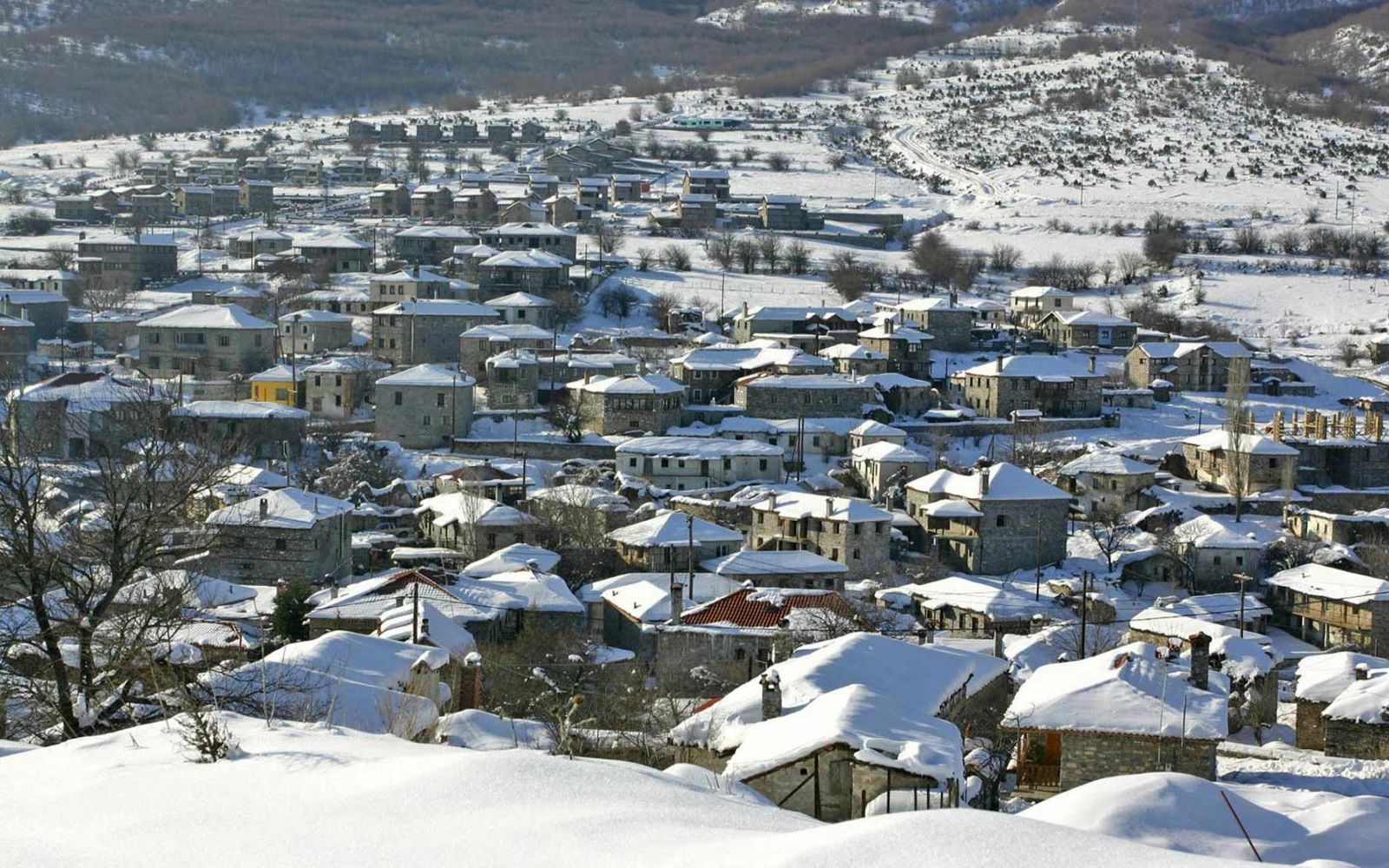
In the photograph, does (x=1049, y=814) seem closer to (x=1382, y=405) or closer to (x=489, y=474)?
(x=489, y=474)

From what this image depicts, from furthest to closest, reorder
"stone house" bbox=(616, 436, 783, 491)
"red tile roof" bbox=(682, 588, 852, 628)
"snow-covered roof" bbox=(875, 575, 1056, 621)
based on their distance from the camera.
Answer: "stone house" bbox=(616, 436, 783, 491), "snow-covered roof" bbox=(875, 575, 1056, 621), "red tile roof" bbox=(682, 588, 852, 628)

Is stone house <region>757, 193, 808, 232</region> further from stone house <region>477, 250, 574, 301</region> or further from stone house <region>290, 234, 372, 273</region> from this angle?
stone house <region>290, 234, 372, 273</region>

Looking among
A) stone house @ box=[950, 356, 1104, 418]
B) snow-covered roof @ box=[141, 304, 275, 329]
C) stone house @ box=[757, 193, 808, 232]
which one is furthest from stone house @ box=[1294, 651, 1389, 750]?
stone house @ box=[757, 193, 808, 232]

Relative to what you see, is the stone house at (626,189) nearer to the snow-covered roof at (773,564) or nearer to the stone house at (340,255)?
the stone house at (340,255)

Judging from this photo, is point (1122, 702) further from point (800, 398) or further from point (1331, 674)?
point (800, 398)

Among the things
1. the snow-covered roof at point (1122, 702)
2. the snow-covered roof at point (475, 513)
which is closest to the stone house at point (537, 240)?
the snow-covered roof at point (475, 513)

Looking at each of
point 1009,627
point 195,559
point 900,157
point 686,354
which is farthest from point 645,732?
point 900,157

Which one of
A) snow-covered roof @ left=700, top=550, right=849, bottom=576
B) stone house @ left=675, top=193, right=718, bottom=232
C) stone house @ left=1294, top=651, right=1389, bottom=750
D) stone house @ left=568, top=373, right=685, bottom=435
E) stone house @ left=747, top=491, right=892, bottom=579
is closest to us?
stone house @ left=1294, top=651, right=1389, bottom=750
